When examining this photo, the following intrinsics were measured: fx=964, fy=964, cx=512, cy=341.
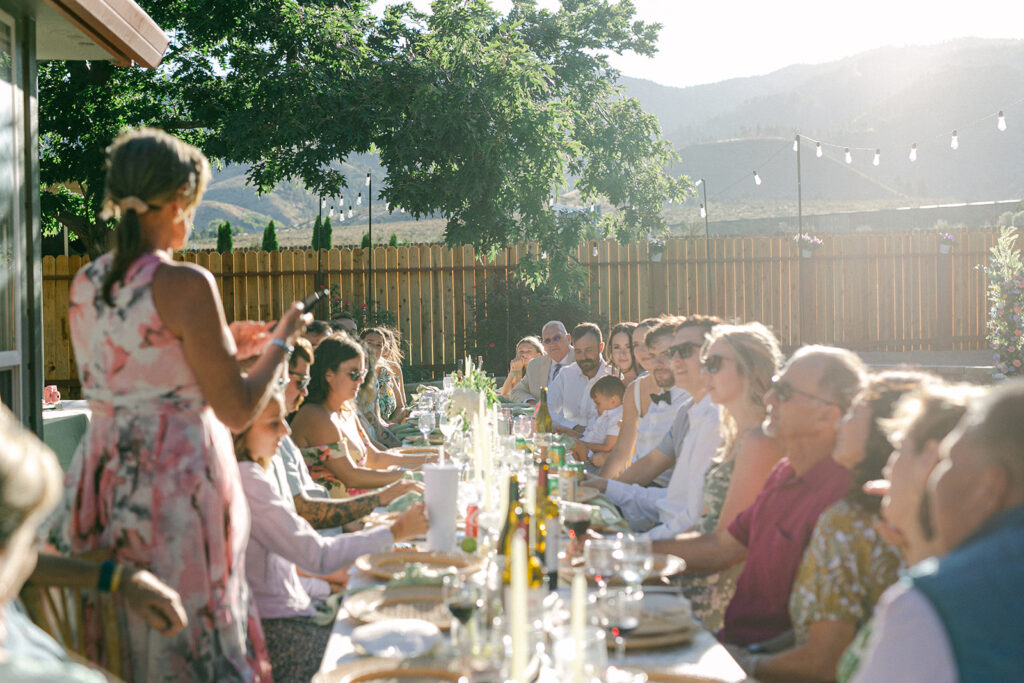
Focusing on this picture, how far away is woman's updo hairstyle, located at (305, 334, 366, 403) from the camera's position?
4059 millimetres

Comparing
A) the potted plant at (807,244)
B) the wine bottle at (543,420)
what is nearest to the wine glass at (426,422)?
the wine bottle at (543,420)

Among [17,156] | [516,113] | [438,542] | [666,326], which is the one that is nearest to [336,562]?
[438,542]

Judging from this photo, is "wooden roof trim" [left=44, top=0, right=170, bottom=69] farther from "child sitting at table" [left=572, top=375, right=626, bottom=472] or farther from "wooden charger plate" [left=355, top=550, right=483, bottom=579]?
"child sitting at table" [left=572, top=375, right=626, bottom=472]

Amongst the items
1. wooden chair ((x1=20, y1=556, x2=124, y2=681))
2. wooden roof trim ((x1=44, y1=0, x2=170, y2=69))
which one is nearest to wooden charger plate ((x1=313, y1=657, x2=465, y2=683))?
wooden chair ((x1=20, y1=556, x2=124, y2=681))

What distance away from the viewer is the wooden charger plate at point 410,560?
252cm

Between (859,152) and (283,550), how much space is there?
8983 centimetres

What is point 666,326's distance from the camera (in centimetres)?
475

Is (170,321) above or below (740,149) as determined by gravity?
below

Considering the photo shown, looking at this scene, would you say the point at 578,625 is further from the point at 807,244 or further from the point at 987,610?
the point at 807,244

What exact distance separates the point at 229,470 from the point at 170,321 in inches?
14.8

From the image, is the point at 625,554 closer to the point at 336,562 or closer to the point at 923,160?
the point at 336,562

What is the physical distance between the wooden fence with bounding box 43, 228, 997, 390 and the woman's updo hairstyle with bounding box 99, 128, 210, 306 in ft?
37.4

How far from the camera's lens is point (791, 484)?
241 centimetres

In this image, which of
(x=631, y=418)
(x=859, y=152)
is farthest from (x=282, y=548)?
(x=859, y=152)
